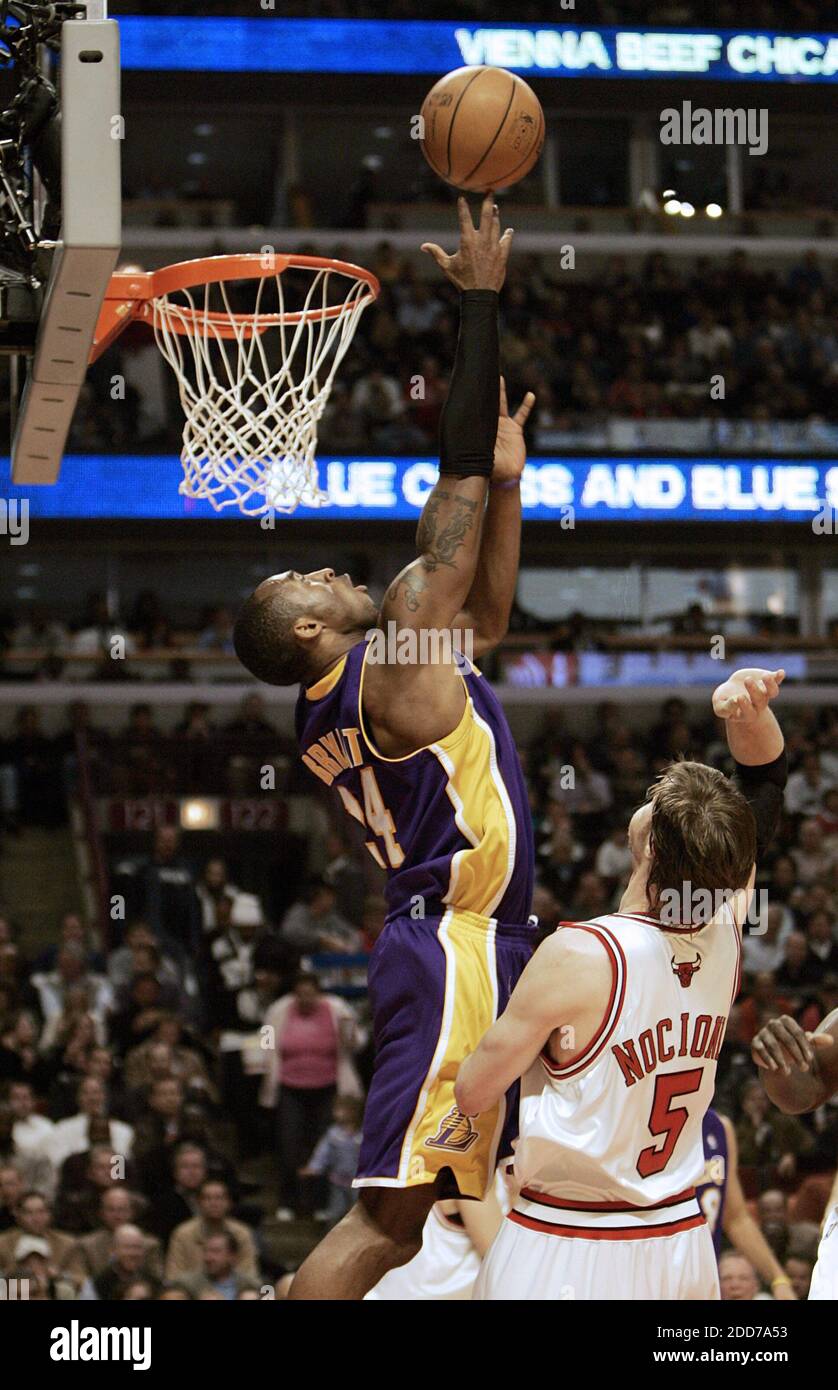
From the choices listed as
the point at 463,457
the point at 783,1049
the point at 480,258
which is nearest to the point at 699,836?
the point at 783,1049

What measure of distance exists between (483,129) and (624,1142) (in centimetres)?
223

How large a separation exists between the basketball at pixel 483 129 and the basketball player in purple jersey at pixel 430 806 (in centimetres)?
30

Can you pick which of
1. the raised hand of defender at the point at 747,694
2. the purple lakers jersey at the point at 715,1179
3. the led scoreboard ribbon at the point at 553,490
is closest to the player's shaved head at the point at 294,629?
the raised hand of defender at the point at 747,694

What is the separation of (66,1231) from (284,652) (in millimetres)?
5297

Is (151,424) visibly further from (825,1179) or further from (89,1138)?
(825,1179)

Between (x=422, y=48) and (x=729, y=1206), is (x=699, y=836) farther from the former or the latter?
(x=422, y=48)

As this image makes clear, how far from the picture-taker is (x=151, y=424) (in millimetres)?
15555

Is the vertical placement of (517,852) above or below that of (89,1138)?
above

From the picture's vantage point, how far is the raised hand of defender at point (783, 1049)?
3.48m

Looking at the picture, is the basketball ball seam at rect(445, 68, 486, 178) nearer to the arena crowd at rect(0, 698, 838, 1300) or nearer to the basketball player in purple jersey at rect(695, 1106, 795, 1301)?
the basketball player in purple jersey at rect(695, 1106, 795, 1301)

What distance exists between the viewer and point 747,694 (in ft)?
12.1

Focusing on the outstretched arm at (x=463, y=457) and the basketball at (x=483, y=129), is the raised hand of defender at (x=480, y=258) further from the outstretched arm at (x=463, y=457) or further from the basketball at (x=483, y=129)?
the basketball at (x=483, y=129)

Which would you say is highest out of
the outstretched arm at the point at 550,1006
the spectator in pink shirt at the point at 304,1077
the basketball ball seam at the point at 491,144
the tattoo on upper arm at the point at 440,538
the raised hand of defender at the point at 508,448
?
the basketball ball seam at the point at 491,144
